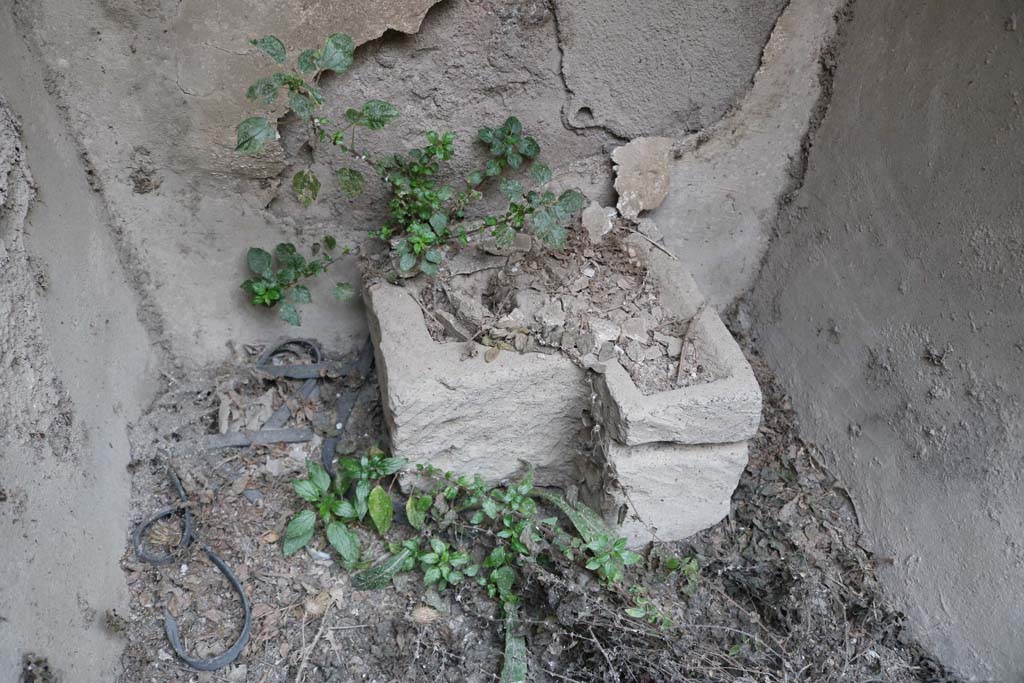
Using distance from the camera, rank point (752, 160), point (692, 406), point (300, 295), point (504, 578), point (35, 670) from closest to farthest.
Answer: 1. point (35, 670)
2. point (692, 406)
3. point (504, 578)
4. point (300, 295)
5. point (752, 160)

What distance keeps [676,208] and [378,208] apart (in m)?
0.98

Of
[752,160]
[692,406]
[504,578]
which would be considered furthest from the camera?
[752,160]

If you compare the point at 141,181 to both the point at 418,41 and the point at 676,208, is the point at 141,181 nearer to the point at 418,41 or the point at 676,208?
the point at 418,41

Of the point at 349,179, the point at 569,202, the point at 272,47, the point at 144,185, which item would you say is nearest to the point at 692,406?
the point at 569,202

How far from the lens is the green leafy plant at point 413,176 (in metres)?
1.88

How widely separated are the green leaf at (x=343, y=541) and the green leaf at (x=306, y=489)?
0.31 feet

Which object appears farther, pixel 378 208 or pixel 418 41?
pixel 378 208

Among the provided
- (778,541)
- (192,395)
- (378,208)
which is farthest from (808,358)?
(192,395)

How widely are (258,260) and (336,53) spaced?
74 centimetres

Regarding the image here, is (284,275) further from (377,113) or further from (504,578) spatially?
(504,578)

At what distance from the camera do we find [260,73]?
2.07m

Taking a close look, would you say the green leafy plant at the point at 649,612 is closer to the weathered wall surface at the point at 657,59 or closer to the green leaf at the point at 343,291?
the green leaf at the point at 343,291

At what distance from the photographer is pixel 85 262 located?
6.74 feet

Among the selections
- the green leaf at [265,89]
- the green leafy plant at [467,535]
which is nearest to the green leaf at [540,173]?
the green leaf at [265,89]
